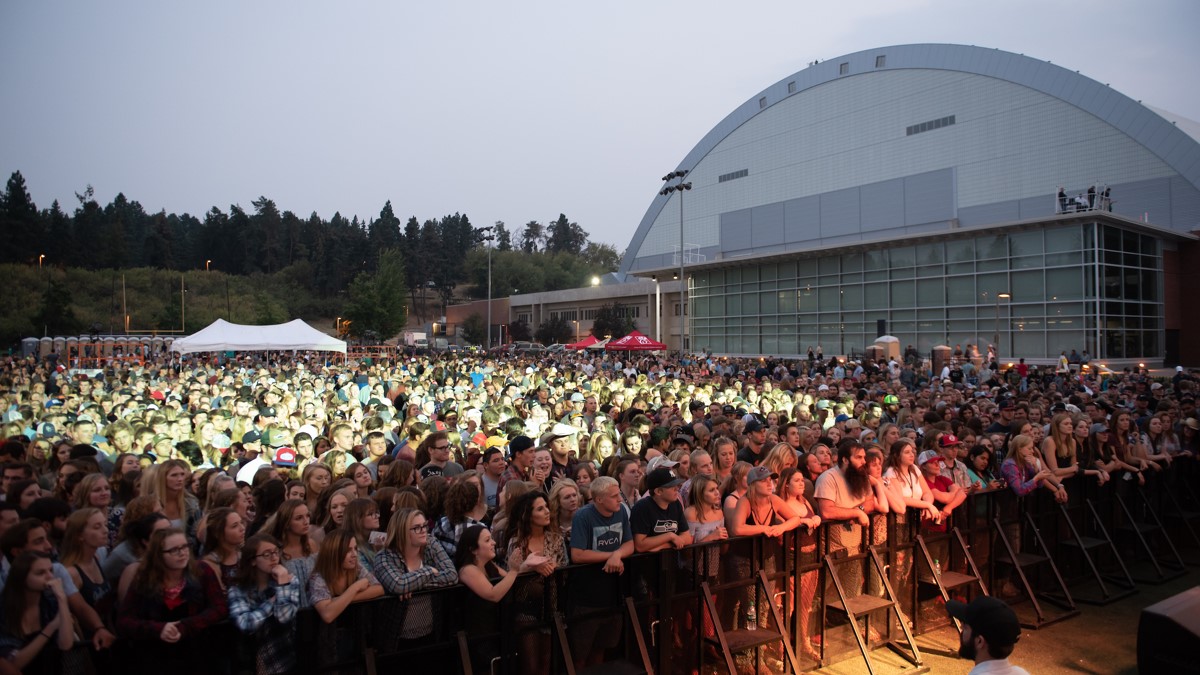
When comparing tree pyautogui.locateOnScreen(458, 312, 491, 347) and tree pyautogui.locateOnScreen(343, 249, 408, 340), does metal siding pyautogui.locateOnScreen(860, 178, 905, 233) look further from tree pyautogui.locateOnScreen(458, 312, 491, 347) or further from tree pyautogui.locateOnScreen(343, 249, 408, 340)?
tree pyautogui.locateOnScreen(458, 312, 491, 347)

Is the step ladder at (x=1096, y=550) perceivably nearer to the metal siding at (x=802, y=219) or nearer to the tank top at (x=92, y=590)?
the tank top at (x=92, y=590)

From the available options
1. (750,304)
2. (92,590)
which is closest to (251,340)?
(92,590)

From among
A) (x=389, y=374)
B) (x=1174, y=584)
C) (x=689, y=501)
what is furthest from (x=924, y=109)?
(x=689, y=501)

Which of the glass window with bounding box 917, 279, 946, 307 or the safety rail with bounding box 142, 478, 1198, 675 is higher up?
the glass window with bounding box 917, 279, 946, 307

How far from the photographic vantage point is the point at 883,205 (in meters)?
45.0

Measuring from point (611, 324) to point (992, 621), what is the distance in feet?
189

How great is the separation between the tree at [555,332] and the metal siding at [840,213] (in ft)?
83.6

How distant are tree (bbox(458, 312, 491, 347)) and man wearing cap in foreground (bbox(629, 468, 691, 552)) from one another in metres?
74.4

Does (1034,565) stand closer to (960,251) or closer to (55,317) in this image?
(960,251)

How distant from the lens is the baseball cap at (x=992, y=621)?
3.06 meters

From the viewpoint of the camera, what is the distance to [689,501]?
600 centimetres

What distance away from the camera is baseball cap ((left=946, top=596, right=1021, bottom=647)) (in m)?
3.06

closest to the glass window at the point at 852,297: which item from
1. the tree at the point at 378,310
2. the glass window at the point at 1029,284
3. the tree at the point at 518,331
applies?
the glass window at the point at 1029,284

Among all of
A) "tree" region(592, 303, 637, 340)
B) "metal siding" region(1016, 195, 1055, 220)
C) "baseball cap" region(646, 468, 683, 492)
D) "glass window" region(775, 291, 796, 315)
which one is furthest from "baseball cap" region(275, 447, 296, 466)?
"tree" region(592, 303, 637, 340)
